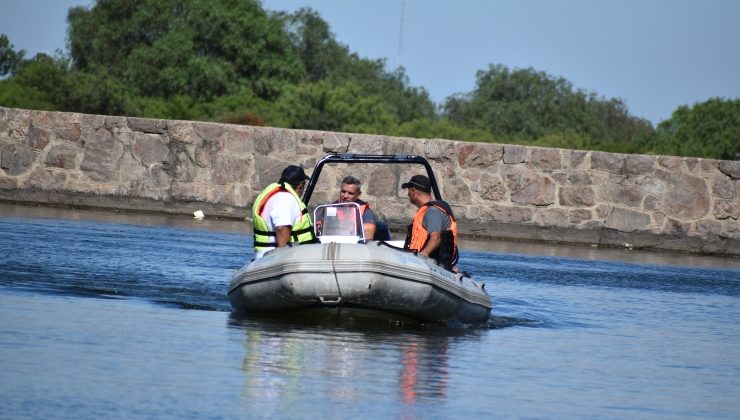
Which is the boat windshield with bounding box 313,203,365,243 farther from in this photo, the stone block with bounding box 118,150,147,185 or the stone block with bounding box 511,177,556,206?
the stone block with bounding box 118,150,147,185

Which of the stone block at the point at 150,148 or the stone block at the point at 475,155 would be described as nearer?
the stone block at the point at 475,155

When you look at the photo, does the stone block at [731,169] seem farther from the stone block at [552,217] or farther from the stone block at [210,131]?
the stone block at [210,131]

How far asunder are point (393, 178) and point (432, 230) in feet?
35.2

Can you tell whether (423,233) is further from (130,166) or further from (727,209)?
(130,166)

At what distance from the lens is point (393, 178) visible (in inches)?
924

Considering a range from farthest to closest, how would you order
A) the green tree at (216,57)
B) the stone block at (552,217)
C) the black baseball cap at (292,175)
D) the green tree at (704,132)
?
1. the green tree at (216,57)
2. the green tree at (704,132)
3. the stone block at (552,217)
4. the black baseball cap at (292,175)

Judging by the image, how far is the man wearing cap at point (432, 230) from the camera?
12.7m

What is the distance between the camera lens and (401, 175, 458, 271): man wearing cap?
1270 centimetres

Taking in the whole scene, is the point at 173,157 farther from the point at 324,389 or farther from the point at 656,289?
the point at 324,389

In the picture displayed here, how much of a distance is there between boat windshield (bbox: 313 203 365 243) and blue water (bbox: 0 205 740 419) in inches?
26.6

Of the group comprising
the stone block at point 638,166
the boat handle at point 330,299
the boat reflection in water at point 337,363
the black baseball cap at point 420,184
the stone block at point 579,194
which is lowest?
the boat reflection in water at point 337,363

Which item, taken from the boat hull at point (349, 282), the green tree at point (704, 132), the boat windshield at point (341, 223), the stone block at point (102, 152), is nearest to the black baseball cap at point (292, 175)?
the boat windshield at point (341, 223)

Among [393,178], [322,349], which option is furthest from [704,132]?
[322,349]

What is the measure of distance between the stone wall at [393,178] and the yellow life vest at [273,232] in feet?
34.0
